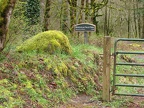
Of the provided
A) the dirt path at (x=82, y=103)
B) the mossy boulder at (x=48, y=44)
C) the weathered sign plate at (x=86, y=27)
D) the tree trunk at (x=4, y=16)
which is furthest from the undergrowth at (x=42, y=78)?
the weathered sign plate at (x=86, y=27)

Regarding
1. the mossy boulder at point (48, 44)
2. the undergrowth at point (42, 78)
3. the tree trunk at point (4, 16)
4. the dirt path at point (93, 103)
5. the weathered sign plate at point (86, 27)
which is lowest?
the dirt path at point (93, 103)

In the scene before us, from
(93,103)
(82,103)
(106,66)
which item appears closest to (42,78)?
(82,103)

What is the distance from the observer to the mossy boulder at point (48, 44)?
29.6 feet

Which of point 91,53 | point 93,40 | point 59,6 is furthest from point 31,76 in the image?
point 59,6

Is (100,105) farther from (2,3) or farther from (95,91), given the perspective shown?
(2,3)

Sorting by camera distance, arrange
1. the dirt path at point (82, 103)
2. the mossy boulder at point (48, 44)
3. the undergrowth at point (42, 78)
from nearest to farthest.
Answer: the undergrowth at point (42, 78) < the dirt path at point (82, 103) < the mossy boulder at point (48, 44)

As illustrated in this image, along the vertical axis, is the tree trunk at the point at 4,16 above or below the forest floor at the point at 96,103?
above

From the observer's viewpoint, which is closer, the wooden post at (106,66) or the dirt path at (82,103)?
the dirt path at (82,103)

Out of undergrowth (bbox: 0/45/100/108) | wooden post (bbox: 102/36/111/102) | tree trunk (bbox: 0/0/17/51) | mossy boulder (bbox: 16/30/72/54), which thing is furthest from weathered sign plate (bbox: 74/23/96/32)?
tree trunk (bbox: 0/0/17/51)

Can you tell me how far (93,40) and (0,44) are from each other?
10.9 m

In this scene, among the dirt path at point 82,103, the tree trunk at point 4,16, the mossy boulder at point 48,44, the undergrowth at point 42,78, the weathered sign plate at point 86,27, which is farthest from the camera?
the weathered sign plate at point 86,27

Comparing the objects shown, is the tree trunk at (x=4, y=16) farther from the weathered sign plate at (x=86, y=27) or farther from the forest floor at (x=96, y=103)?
Answer: the weathered sign plate at (x=86, y=27)

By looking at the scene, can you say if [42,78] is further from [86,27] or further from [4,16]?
[86,27]

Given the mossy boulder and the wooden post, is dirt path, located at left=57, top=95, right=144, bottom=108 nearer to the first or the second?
the wooden post
